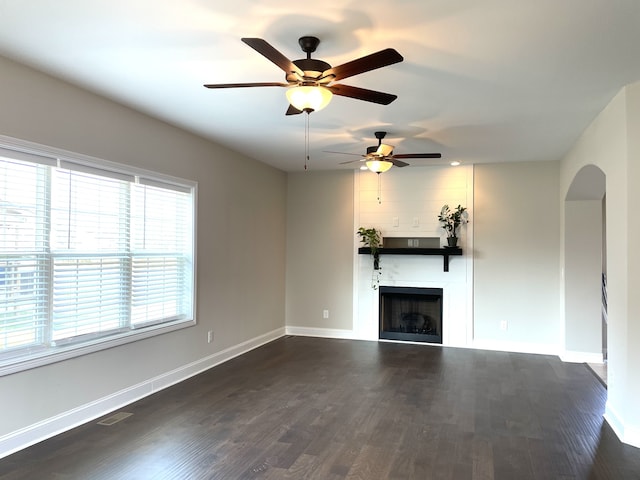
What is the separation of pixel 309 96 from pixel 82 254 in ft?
7.25

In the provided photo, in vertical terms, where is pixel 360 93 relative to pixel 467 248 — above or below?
above

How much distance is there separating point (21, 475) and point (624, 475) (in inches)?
143

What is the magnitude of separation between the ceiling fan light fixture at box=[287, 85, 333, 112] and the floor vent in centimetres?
277

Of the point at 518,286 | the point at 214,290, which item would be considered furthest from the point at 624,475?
the point at 214,290

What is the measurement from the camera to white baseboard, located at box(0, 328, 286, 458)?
2.97 metres

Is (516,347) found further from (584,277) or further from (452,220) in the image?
(452,220)

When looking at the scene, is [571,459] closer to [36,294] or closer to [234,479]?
[234,479]

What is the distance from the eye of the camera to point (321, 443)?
10.3ft

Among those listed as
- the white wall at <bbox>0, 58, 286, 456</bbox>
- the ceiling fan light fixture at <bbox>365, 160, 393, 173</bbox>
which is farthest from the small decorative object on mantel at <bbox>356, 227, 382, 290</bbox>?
the ceiling fan light fixture at <bbox>365, 160, 393, 173</bbox>

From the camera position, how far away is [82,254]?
3.49m

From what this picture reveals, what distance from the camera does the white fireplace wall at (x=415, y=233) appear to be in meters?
6.36

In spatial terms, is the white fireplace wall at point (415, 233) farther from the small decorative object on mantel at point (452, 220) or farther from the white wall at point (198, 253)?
the white wall at point (198, 253)

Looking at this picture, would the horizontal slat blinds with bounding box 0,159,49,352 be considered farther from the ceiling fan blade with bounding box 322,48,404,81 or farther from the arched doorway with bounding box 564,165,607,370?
the arched doorway with bounding box 564,165,607,370

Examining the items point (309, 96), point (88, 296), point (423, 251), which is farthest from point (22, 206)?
point (423, 251)
